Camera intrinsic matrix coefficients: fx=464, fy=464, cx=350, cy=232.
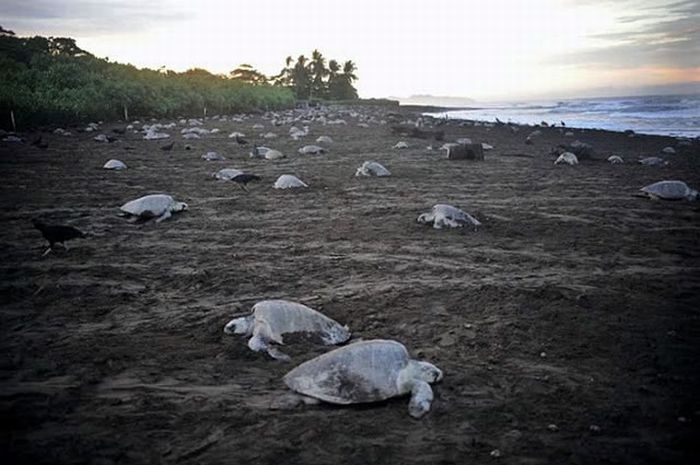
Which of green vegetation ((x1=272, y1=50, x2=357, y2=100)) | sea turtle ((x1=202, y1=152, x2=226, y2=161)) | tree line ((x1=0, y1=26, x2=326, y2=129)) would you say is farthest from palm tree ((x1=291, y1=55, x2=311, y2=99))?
sea turtle ((x1=202, y1=152, x2=226, y2=161))

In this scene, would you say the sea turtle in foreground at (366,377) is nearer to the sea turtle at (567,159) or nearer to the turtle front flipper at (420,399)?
the turtle front flipper at (420,399)

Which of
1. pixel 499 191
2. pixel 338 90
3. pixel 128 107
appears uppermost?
pixel 338 90

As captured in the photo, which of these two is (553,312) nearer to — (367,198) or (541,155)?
(367,198)

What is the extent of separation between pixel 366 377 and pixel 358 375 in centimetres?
6

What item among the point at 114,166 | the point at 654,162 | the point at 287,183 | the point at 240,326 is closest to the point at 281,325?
the point at 240,326

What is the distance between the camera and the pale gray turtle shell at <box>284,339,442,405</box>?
322 cm

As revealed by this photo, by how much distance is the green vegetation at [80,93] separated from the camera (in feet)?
78.3

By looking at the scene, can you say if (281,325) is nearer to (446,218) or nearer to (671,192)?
(446,218)

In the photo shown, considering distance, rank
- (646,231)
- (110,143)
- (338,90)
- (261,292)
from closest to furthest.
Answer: (261,292) < (646,231) < (110,143) < (338,90)

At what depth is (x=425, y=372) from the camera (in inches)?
133

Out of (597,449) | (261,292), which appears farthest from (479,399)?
(261,292)

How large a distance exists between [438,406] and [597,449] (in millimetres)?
963

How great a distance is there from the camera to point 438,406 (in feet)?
10.4

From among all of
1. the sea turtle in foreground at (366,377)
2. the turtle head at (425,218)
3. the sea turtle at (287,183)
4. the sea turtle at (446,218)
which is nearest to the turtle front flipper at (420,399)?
the sea turtle in foreground at (366,377)
